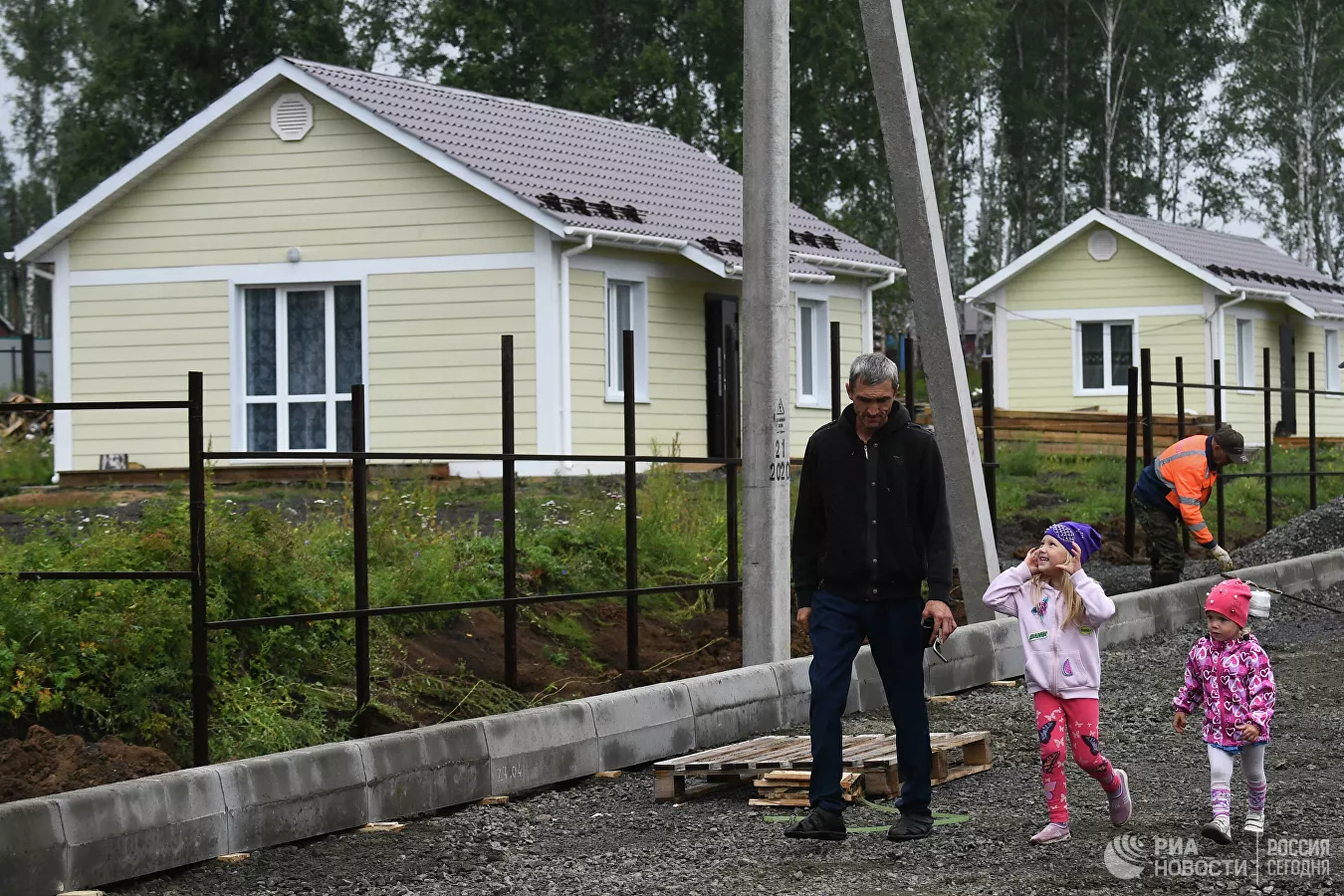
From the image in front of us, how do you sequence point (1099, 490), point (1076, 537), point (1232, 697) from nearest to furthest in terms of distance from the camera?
point (1232, 697)
point (1076, 537)
point (1099, 490)

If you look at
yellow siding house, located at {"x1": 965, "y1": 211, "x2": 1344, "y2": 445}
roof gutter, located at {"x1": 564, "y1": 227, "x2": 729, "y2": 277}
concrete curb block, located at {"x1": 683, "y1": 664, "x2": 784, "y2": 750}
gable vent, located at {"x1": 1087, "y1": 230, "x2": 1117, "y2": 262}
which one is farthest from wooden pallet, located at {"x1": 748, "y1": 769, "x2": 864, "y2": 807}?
gable vent, located at {"x1": 1087, "y1": 230, "x2": 1117, "y2": 262}

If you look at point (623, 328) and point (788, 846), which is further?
point (623, 328)

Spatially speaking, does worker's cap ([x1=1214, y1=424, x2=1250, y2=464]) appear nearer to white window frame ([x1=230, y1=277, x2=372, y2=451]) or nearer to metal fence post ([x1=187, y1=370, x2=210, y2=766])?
metal fence post ([x1=187, y1=370, x2=210, y2=766])

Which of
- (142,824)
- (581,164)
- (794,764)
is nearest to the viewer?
(142,824)

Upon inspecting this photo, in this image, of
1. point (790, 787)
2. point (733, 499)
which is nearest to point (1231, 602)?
point (790, 787)

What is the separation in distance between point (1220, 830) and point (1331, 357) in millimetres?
37670

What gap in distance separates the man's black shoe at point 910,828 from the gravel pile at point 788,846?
0.06 m

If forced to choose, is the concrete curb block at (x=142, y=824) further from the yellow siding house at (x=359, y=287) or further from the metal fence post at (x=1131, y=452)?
the yellow siding house at (x=359, y=287)

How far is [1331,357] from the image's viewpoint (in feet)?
140

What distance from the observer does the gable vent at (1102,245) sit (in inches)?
1511

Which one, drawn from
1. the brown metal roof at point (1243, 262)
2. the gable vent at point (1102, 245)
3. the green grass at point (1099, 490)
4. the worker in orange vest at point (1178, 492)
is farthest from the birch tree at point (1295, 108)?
the worker in orange vest at point (1178, 492)

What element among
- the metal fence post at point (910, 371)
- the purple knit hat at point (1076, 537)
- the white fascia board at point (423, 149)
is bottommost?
the purple knit hat at point (1076, 537)

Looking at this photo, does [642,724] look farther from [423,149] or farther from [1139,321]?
[1139,321]

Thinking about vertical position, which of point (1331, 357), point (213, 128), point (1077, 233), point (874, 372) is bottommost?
point (874, 372)
